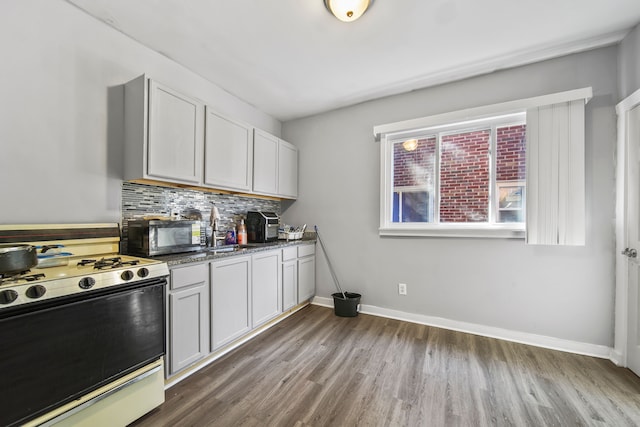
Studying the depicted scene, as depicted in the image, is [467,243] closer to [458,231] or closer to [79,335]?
[458,231]

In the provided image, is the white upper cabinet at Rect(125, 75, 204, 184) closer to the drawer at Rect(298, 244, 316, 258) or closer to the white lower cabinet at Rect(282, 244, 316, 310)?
the white lower cabinet at Rect(282, 244, 316, 310)

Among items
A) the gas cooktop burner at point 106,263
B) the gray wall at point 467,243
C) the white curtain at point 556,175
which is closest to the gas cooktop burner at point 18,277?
the gas cooktop burner at point 106,263

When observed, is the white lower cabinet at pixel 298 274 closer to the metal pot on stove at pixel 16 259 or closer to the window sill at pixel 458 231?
the window sill at pixel 458 231

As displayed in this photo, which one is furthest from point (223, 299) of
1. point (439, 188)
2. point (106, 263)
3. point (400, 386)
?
point (439, 188)

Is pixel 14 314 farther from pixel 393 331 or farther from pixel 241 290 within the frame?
pixel 393 331

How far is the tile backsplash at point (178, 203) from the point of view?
215 centimetres

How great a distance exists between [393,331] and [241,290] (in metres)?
1.61

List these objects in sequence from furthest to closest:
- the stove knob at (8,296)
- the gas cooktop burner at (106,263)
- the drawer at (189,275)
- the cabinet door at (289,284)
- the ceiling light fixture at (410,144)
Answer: the ceiling light fixture at (410,144), the cabinet door at (289,284), the drawer at (189,275), the gas cooktop burner at (106,263), the stove knob at (8,296)

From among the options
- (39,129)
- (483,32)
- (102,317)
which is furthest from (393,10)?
(102,317)

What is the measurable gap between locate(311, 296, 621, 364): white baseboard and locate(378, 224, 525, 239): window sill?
90 centimetres

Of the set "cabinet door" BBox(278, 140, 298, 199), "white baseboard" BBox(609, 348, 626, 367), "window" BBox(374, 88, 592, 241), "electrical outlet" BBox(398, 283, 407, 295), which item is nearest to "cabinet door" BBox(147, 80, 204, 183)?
"cabinet door" BBox(278, 140, 298, 199)

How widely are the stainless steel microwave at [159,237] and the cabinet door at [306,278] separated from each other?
142cm

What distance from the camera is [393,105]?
123 inches

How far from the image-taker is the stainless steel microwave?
6.36 ft
